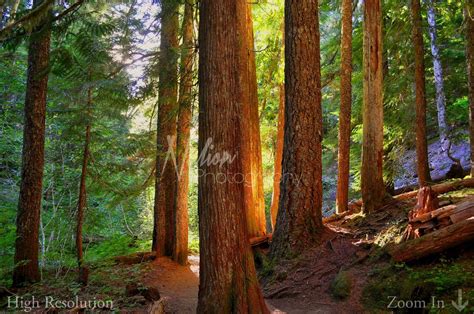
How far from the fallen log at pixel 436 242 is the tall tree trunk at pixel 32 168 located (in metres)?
7.18

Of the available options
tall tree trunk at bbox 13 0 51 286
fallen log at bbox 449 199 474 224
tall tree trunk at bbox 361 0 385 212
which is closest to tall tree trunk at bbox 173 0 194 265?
tall tree trunk at bbox 13 0 51 286

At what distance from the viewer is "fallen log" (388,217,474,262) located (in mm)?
5043

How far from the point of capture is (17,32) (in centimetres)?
707

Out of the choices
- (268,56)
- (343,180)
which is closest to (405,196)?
(343,180)

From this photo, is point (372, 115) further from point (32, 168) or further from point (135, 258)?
point (32, 168)

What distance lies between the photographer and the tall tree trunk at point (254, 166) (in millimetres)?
10203

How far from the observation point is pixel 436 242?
17.2 feet

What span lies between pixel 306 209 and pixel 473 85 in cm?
586

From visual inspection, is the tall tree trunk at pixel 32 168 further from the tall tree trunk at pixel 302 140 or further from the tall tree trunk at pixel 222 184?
the tall tree trunk at pixel 302 140

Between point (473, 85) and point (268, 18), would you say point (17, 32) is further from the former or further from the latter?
point (473, 85)

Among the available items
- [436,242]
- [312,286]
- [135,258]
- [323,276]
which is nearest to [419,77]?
[436,242]

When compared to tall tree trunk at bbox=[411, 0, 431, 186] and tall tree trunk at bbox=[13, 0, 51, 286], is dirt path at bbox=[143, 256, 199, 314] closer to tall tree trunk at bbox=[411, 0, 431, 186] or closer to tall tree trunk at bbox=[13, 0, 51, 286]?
tall tree trunk at bbox=[13, 0, 51, 286]

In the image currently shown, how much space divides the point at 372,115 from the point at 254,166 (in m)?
3.41

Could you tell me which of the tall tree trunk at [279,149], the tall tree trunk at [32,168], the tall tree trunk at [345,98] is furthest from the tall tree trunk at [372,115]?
the tall tree trunk at [32,168]
